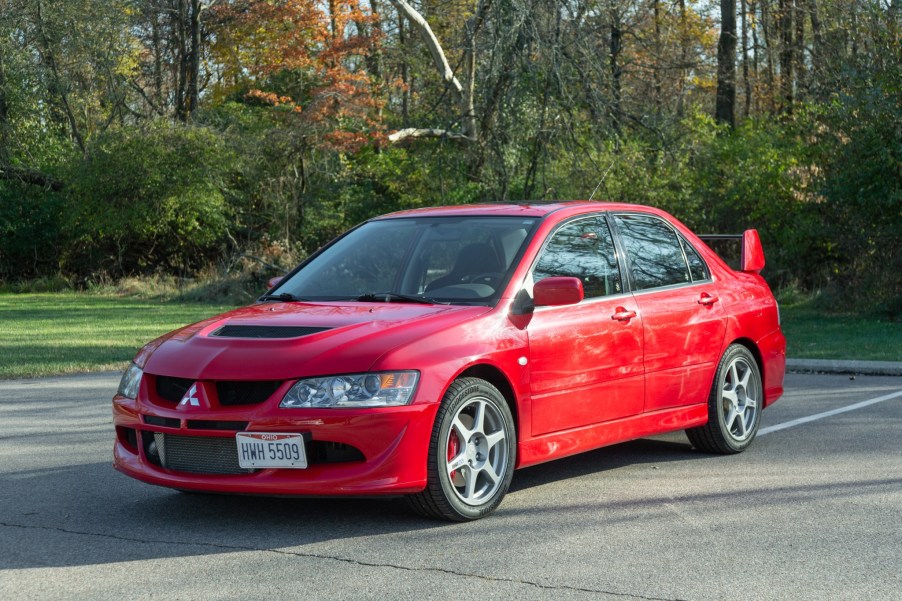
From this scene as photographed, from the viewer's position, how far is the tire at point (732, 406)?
7.81 meters

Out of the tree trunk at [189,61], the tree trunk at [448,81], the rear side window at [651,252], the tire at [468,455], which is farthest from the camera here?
the tree trunk at [189,61]

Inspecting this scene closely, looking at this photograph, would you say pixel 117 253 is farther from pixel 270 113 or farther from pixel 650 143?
pixel 650 143

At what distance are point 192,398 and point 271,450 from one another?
49 centimetres

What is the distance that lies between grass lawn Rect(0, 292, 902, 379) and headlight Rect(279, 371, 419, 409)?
8286mm

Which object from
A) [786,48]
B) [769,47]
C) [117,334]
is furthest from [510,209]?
[769,47]

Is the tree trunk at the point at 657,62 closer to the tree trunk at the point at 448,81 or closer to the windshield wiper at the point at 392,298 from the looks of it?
the tree trunk at the point at 448,81

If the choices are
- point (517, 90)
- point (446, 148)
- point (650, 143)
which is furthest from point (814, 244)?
point (446, 148)

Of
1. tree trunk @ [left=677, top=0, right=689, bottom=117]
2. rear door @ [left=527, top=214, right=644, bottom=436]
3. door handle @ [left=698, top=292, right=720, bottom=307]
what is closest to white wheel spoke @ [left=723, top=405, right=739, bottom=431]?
door handle @ [left=698, top=292, right=720, bottom=307]

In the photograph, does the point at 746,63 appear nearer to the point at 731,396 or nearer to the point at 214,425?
the point at 731,396

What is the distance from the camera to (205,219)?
A: 3259 cm

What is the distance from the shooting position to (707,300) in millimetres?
7793

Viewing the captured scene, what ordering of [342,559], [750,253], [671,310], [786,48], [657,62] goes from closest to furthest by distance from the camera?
[342,559]
[671,310]
[750,253]
[786,48]
[657,62]

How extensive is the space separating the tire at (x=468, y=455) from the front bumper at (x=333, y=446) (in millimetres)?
95

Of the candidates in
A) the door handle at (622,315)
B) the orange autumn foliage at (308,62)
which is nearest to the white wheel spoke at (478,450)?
the door handle at (622,315)
